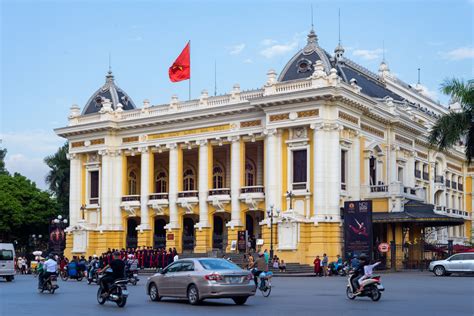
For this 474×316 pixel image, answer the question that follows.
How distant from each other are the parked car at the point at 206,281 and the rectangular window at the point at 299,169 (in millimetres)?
26591

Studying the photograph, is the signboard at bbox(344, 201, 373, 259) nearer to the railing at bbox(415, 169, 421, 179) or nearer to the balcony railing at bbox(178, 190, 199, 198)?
the balcony railing at bbox(178, 190, 199, 198)

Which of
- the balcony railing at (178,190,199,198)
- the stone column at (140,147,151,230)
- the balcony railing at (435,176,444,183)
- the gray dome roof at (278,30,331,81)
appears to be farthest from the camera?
the balcony railing at (435,176,444,183)

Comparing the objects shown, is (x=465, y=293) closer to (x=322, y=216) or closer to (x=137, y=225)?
(x=322, y=216)

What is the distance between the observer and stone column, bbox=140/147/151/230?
188ft

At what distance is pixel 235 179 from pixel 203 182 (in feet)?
9.31

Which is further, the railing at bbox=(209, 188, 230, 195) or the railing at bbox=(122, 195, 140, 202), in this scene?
the railing at bbox=(122, 195, 140, 202)

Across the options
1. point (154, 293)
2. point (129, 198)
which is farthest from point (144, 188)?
point (154, 293)

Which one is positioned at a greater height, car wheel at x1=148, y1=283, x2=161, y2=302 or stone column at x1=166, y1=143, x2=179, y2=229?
stone column at x1=166, y1=143, x2=179, y2=229

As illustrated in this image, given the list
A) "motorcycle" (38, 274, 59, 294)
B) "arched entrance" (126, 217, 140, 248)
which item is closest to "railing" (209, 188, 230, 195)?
"arched entrance" (126, 217, 140, 248)

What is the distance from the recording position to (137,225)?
60.0 metres

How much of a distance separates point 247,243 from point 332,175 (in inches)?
262

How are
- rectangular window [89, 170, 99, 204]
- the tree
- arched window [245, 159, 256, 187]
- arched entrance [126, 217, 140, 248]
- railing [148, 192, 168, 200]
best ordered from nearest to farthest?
railing [148, 192, 168, 200]
arched window [245, 159, 256, 187]
arched entrance [126, 217, 140, 248]
rectangular window [89, 170, 99, 204]
the tree

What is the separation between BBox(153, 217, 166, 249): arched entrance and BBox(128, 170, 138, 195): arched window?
2981 mm

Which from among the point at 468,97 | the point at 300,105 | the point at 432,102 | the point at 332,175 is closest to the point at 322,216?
the point at 332,175
